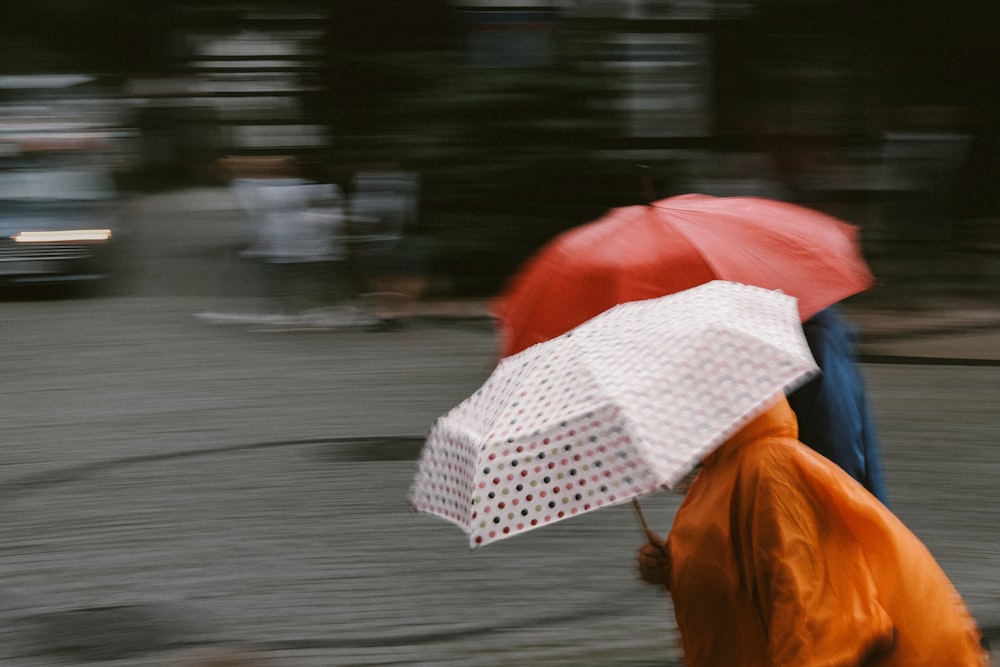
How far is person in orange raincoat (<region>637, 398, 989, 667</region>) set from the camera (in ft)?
8.01

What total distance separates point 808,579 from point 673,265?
1.13m

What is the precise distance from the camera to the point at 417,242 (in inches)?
542

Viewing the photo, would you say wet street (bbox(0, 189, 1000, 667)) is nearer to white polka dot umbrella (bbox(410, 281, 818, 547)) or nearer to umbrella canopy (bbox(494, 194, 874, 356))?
umbrella canopy (bbox(494, 194, 874, 356))

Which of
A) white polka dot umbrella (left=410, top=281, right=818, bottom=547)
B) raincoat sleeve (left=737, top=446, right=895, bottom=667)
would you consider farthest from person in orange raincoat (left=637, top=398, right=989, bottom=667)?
white polka dot umbrella (left=410, top=281, right=818, bottom=547)

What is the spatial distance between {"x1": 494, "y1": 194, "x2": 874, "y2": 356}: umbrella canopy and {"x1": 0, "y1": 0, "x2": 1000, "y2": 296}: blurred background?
9.81 m

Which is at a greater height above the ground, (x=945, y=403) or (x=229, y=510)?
(x=229, y=510)

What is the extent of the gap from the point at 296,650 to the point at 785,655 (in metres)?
3.04

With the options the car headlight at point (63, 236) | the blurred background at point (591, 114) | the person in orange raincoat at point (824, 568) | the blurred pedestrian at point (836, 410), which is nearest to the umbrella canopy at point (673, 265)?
the blurred pedestrian at point (836, 410)

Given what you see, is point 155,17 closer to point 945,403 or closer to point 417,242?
point 417,242

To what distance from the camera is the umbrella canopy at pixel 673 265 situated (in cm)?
335

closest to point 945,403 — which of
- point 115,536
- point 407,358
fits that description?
point 407,358

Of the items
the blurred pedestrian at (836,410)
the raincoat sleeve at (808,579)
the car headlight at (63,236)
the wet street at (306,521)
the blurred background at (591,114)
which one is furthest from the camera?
the car headlight at (63,236)

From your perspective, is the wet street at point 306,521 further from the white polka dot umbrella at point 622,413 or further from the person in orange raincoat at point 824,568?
the white polka dot umbrella at point 622,413

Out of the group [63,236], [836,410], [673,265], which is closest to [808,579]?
[836,410]
